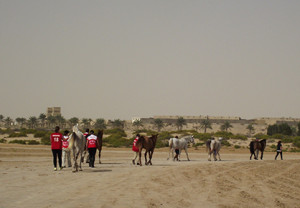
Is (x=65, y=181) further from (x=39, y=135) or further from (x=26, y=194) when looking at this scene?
(x=39, y=135)

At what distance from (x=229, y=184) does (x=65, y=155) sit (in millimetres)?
9261

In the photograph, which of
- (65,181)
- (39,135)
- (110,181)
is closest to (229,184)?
(110,181)

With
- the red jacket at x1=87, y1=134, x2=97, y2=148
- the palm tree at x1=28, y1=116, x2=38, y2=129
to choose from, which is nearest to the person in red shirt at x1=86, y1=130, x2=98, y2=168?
the red jacket at x1=87, y1=134, x2=97, y2=148

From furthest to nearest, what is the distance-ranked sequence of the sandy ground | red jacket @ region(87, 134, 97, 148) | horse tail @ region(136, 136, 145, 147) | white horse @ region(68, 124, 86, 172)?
horse tail @ region(136, 136, 145, 147)
red jacket @ region(87, 134, 97, 148)
white horse @ region(68, 124, 86, 172)
the sandy ground

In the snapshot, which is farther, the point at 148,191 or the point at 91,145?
the point at 91,145

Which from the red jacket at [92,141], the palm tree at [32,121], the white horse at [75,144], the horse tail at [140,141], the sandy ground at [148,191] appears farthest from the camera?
the palm tree at [32,121]

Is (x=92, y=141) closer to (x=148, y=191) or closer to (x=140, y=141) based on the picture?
(x=140, y=141)

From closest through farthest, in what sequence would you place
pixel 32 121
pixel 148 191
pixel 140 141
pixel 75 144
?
pixel 148 191 → pixel 75 144 → pixel 140 141 → pixel 32 121

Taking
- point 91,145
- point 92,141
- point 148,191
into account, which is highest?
point 92,141

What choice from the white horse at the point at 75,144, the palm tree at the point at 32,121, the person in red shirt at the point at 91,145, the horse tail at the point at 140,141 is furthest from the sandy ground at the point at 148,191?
the palm tree at the point at 32,121

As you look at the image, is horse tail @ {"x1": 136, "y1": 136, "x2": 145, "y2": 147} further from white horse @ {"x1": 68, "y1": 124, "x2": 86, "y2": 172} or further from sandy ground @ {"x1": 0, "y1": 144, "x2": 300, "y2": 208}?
sandy ground @ {"x1": 0, "y1": 144, "x2": 300, "y2": 208}

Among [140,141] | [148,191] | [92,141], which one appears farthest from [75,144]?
[148,191]

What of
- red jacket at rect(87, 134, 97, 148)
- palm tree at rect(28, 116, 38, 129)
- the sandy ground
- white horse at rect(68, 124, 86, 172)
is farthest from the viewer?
palm tree at rect(28, 116, 38, 129)

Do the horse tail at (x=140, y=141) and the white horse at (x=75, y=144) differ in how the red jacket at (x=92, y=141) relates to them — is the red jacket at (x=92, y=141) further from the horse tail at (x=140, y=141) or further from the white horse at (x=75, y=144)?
the horse tail at (x=140, y=141)
